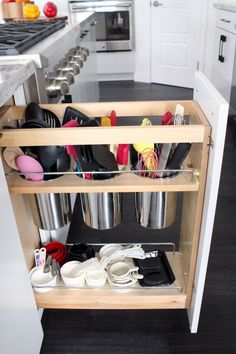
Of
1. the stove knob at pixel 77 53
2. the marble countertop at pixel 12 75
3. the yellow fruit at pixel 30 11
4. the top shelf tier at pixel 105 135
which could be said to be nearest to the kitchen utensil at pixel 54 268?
the top shelf tier at pixel 105 135

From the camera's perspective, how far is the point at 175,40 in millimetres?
3486

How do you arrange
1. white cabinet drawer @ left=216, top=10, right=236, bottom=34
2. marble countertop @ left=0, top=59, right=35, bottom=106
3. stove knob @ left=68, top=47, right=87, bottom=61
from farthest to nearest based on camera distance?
white cabinet drawer @ left=216, top=10, right=236, bottom=34 < stove knob @ left=68, top=47, right=87, bottom=61 < marble countertop @ left=0, top=59, right=35, bottom=106

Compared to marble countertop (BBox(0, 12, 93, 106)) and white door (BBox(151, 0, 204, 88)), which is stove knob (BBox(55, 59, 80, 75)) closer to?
marble countertop (BBox(0, 12, 93, 106))

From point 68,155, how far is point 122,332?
2.04ft

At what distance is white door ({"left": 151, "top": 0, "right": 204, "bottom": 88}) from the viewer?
3.31 metres

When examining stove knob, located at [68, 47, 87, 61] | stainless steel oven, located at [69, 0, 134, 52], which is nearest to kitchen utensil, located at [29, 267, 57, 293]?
stove knob, located at [68, 47, 87, 61]

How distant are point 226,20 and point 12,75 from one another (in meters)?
2.17

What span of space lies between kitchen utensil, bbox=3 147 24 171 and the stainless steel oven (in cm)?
298

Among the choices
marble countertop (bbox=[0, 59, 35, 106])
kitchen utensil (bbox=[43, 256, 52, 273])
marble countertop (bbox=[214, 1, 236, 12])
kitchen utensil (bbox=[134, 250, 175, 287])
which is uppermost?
marble countertop (bbox=[214, 1, 236, 12])

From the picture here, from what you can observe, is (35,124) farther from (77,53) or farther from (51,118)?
(77,53)

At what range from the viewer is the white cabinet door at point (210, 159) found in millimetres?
673

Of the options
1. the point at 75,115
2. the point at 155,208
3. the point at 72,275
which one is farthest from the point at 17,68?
the point at 72,275

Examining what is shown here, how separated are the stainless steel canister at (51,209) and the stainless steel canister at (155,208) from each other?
22 cm

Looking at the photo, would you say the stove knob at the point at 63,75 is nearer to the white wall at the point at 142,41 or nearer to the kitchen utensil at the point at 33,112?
the kitchen utensil at the point at 33,112
